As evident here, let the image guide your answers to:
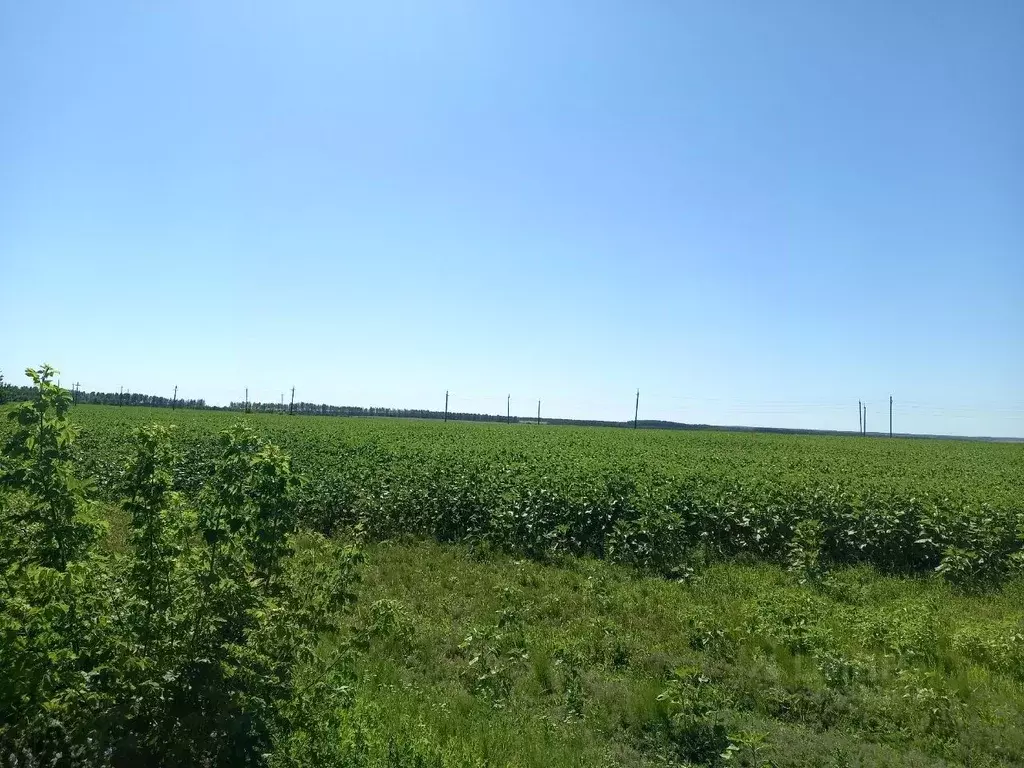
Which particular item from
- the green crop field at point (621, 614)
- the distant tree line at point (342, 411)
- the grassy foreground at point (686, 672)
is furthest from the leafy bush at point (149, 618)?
the distant tree line at point (342, 411)

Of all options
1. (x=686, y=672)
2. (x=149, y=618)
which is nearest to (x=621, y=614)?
(x=686, y=672)

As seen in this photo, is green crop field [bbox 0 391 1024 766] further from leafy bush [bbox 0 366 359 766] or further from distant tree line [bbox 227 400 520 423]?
distant tree line [bbox 227 400 520 423]

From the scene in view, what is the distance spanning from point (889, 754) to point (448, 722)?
372 centimetres

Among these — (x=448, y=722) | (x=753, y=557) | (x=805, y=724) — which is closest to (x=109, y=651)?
(x=448, y=722)

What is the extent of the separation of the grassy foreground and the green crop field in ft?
0.10

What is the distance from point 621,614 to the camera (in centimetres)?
879

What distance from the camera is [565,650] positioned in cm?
740

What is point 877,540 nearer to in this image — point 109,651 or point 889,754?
point 889,754

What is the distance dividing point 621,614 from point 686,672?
2430 mm

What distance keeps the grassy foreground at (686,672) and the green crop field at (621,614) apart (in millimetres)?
31

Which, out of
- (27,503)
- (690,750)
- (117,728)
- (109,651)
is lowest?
(690,750)

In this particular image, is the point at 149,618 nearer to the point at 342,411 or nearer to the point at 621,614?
the point at 621,614

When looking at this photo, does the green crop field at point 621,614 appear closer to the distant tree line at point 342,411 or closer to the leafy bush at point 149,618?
the leafy bush at point 149,618

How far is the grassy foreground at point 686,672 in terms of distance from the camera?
5434 mm
